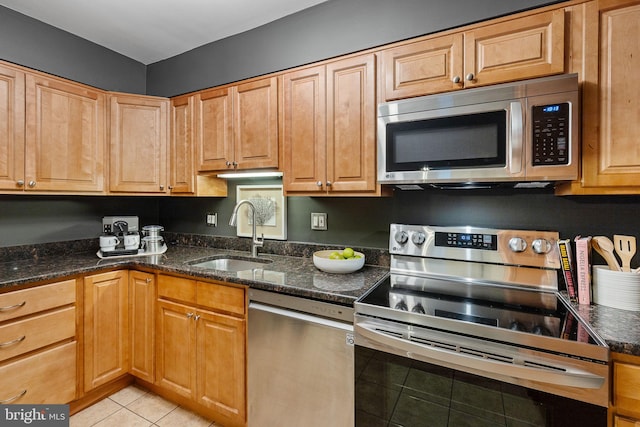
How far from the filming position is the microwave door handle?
4.14 feet

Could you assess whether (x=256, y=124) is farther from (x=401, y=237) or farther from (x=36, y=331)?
(x=36, y=331)

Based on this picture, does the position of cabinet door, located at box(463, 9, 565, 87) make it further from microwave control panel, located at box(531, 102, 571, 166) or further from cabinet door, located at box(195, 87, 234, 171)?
cabinet door, located at box(195, 87, 234, 171)

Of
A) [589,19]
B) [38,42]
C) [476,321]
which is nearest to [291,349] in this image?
[476,321]

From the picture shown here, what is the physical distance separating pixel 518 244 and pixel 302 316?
1110 millimetres

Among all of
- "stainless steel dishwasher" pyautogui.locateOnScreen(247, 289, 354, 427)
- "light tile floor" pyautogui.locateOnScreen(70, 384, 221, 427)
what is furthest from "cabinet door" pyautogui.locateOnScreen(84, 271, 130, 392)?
"stainless steel dishwasher" pyautogui.locateOnScreen(247, 289, 354, 427)

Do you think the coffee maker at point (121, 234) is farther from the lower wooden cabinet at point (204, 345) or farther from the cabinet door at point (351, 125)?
the cabinet door at point (351, 125)

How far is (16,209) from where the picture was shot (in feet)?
6.82

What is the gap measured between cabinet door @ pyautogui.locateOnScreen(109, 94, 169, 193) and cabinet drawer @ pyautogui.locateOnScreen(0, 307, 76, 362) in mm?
942

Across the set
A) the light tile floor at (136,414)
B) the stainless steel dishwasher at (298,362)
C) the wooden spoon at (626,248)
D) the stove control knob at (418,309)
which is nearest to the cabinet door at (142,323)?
the light tile floor at (136,414)

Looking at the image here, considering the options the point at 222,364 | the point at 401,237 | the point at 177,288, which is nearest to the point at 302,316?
the point at 222,364

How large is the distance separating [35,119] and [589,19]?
294cm

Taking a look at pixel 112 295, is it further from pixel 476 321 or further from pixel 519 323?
Result: pixel 519 323

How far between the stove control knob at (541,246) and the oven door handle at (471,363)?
686 millimetres

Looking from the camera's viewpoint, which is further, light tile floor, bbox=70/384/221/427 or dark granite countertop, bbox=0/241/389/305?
light tile floor, bbox=70/384/221/427
